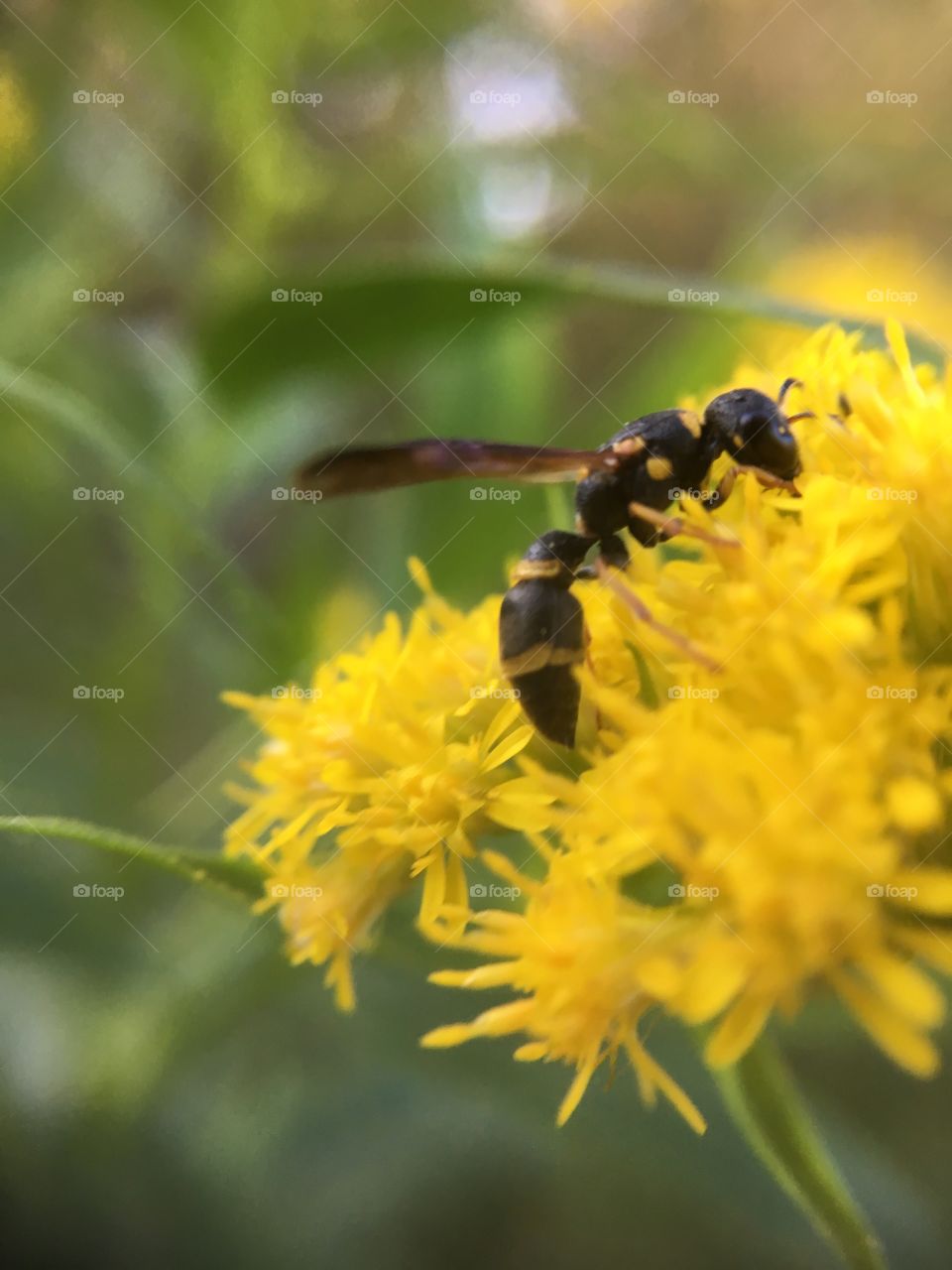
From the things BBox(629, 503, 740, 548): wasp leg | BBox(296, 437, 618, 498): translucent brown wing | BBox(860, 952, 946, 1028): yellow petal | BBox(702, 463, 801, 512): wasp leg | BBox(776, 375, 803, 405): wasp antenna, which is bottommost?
BBox(860, 952, 946, 1028): yellow petal

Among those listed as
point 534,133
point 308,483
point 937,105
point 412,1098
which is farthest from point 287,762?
point 937,105

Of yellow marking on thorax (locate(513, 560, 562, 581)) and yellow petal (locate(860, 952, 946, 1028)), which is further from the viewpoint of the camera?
yellow marking on thorax (locate(513, 560, 562, 581))

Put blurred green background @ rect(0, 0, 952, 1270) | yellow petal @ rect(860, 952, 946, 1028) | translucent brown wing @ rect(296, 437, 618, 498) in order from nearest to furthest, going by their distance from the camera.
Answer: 1. yellow petal @ rect(860, 952, 946, 1028)
2. translucent brown wing @ rect(296, 437, 618, 498)
3. blurred green background @ rect(0, 0, 952, 1270)

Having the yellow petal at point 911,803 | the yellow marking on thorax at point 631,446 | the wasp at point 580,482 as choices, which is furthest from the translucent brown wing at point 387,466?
the yellow petal at point 911,803

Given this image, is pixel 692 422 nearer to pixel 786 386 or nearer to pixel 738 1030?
pixel 786 386

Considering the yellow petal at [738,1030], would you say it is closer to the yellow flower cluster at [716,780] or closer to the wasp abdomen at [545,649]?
the yellow flower cluster at [716,780]

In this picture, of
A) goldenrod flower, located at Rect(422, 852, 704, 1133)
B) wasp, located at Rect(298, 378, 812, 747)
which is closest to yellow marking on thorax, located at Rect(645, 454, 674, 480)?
wasp, located at Rect(298, 378, 812, 747)

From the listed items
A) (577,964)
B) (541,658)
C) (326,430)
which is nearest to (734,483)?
(541,658)

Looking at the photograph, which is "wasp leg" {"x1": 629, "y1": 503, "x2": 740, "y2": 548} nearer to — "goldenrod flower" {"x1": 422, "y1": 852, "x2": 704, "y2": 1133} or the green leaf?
"goldenrod flower" {"x1": 422, "y1": 852, "x2": 704, "y2": 1133}
